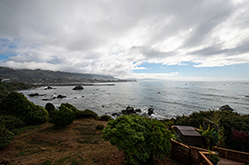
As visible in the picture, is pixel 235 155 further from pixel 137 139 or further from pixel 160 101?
pixel 160 101

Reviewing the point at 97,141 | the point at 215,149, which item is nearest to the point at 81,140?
the point at 97,141

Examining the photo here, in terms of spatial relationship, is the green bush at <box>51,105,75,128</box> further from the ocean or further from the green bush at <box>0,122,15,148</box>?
the ocean

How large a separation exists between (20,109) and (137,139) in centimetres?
1364

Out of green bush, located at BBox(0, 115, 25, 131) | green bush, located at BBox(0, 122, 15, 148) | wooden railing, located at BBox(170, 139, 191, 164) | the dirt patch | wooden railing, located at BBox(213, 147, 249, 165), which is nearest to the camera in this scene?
wooden railing, located at BBox(213, 147, 249, 165)

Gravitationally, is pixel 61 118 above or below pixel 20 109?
below

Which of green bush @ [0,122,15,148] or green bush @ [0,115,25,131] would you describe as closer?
green bush @ [0,122,15,148]

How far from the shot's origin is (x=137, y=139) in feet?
14.6

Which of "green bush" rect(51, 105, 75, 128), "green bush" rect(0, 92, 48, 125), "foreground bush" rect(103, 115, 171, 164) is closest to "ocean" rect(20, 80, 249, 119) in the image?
"green bush" rect(51, 105, 75, 128)

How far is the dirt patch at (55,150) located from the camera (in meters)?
5.90

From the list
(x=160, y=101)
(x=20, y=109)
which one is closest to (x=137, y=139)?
(x=20, y=109)

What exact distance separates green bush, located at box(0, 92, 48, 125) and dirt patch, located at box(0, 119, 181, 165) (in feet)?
5.76

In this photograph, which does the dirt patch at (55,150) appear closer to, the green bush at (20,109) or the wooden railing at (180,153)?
the green bush at (20,109)

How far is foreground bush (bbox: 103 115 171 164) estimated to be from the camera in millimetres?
4406

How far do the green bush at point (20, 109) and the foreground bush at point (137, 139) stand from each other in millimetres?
11922
